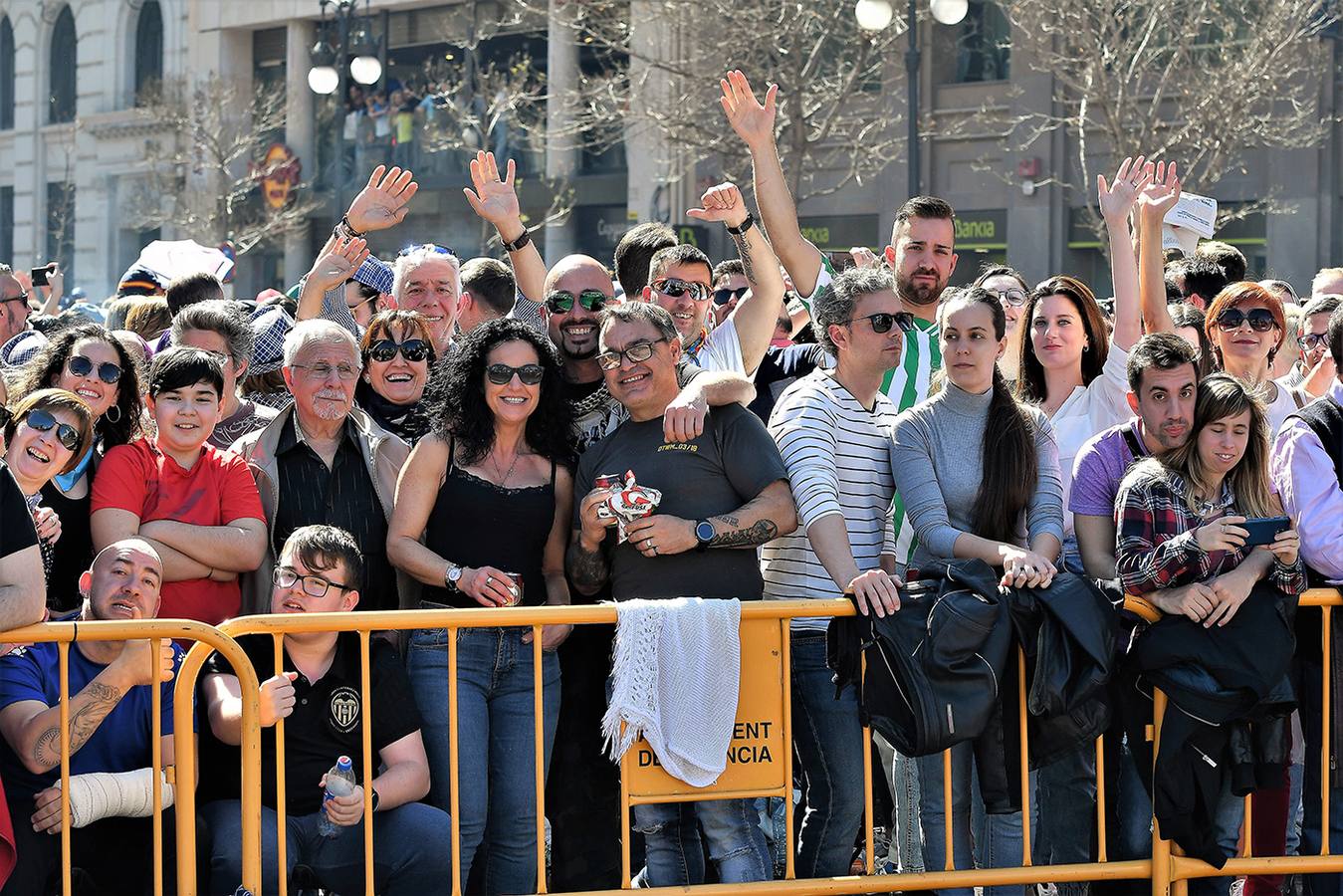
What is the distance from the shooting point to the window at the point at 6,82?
50.2 metres

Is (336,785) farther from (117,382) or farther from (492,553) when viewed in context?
(117,382)

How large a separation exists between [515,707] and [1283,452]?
277 centimetres

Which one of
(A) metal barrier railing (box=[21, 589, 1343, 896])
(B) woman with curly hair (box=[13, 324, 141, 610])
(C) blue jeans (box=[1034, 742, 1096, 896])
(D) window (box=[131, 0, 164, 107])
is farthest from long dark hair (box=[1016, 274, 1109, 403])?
(D) window (box=[131, 0, 164, 107])

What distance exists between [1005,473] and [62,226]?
45.3 metres

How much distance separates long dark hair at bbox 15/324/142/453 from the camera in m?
6.03

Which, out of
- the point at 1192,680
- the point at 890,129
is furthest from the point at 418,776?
the point at 890,129

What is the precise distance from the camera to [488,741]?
5297mm

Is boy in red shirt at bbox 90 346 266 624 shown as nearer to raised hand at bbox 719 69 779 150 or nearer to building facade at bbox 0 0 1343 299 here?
raised hand at bbox 719 69 779 150

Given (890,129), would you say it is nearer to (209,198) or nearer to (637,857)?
(209,198)

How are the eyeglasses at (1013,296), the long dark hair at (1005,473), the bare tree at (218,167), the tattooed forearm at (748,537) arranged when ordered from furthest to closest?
the bare tree at (218,167) → the eyeglasses at (1013,296) → the long dark hair at (1005,473) → the tattooed forearm at (748,537)

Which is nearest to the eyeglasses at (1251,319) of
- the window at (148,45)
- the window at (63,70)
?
the window at (148,45)

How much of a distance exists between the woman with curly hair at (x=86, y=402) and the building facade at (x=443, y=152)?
2004 cm

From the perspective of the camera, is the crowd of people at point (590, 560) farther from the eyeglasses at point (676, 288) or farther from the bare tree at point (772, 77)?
the bare tree at point (772, 77)

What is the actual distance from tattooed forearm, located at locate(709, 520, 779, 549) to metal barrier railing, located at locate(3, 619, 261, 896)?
4.98 feet
